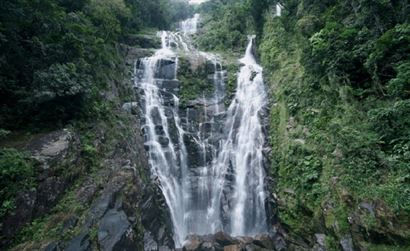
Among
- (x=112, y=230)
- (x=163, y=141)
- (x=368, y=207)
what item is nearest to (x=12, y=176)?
Answer: (x=112, y=230)

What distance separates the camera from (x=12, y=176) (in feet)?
21.6

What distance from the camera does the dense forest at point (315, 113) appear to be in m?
7.07

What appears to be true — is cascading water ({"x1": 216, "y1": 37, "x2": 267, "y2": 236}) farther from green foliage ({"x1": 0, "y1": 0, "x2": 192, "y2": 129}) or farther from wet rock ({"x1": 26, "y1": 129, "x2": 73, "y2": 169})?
wet rock ({"x1": 26, "y1": 129, "x2": 73, "y2": 169})

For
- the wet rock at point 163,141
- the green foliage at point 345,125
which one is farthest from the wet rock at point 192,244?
the wet rock at point 163,141

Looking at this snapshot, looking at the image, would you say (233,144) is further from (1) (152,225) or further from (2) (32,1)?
(2) (32,1)

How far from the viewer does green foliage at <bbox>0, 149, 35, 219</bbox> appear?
637 centimetres

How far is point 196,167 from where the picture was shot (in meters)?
13.6

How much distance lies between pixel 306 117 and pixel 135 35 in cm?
1650

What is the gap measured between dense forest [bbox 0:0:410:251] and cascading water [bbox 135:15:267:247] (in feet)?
4.44

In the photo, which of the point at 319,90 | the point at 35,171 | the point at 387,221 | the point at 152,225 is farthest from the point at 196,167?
the point at 387,221

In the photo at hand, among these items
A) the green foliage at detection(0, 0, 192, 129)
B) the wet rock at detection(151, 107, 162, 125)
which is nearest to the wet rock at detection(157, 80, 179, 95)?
the wet rock at detection(151, 107, 162, 125)

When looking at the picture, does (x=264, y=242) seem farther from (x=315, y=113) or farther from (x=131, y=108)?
(x=131, y=108)

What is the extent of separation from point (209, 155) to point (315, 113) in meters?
5.45

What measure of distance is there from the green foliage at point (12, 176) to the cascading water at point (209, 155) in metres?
6.29
